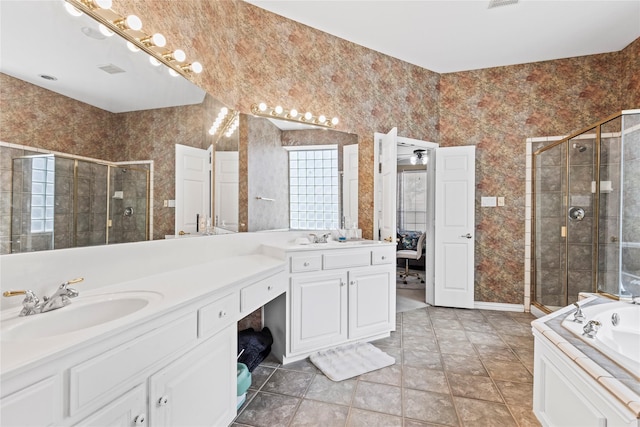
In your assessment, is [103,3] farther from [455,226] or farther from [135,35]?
[455,226]

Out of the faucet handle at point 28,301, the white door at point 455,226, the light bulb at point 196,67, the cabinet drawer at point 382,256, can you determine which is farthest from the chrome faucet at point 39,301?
the white door at point 455,226

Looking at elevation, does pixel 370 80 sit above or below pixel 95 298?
above

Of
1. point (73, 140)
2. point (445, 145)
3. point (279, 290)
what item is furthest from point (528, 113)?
point (73, 140)

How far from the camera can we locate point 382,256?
2568mm

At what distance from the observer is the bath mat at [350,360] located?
204 cm

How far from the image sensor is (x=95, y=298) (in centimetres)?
113

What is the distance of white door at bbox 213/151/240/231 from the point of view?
210 centimetres

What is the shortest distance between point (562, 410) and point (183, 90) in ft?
8.34

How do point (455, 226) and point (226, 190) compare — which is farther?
point (455, 226)

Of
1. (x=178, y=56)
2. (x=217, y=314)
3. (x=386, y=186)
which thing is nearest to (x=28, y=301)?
(x=217, y=314)

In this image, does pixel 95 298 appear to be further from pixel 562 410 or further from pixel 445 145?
pixel 445 145

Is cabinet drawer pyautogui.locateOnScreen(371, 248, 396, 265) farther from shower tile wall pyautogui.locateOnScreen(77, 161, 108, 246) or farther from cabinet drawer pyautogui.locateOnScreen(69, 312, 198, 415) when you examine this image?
shower tile wall pyautogui.locateOnScreen(77, 161, 108, 246)

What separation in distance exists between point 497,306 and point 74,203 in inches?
159

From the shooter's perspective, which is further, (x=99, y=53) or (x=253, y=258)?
(x=253, y=258)
